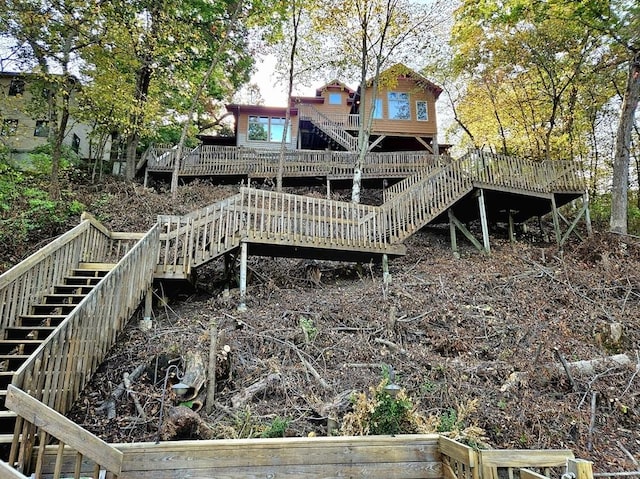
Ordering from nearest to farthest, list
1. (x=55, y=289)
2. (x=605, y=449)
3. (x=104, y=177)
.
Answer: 1. (x=605, y=449)
2. (x=55, y=289)
3. (x=104, y=177)

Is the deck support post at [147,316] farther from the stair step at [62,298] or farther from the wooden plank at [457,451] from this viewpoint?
the wooden plank at [457,451]

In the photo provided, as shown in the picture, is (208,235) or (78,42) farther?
(78,42)

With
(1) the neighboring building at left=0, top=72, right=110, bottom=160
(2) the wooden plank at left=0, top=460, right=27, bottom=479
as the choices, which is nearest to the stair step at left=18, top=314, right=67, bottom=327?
(2) the wooden plank at left=0, top=460, right=27, bottom=479

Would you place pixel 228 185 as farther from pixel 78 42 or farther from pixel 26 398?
pixel 26 398

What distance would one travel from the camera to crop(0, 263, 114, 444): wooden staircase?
4.30 metres

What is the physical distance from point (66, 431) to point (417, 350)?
16.7ft

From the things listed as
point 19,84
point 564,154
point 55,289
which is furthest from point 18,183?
point 564,154

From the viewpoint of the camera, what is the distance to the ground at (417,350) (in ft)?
16.1

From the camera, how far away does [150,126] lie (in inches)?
690

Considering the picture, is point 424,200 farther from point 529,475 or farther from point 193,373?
point 529,475

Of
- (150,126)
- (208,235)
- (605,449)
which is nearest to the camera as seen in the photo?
(605,449)

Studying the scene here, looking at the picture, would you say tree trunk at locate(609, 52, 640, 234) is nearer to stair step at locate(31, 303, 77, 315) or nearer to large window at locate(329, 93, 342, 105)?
stair step at locate(31, 303, 77, 315)

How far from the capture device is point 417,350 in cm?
659

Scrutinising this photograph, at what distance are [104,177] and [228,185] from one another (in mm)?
6000
